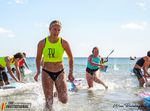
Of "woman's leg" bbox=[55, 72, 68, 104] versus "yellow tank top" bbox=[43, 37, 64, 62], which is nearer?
"yellow tank top" bbox=[43, 37, 64, 62]

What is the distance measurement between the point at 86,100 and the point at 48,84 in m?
4.08

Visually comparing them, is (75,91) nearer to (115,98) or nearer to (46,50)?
(115,98)

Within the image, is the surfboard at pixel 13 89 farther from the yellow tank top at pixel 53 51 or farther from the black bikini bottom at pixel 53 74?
the yellow tank top at pixel 53 51

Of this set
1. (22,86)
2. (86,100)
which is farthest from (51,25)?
(22,86)

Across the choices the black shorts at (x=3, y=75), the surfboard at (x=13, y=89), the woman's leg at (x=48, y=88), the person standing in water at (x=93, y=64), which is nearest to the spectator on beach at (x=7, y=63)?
the black shorts at (x=3, y=75)

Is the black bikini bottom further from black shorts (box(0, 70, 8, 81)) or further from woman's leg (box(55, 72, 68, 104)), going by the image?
black shorts (box(0, 70, 8, 81))

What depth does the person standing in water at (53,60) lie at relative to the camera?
7480 millimetres

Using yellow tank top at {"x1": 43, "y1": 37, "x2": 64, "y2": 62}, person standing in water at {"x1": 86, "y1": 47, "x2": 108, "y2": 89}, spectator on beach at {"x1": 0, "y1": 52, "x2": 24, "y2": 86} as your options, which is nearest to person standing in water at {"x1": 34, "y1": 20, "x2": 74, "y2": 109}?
yellow tank top at {"x1": 43, "y1": 37, "x2": 64, "y2": 62}

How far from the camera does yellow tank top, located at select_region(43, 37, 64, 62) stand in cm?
748

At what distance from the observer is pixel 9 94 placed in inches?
489

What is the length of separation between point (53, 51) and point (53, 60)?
216 millimetres

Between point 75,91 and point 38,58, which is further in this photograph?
point 75,91

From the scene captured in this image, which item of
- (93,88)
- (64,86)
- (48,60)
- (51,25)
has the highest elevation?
(51,25)

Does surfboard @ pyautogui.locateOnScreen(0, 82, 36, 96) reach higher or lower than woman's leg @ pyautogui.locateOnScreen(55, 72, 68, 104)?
lower
